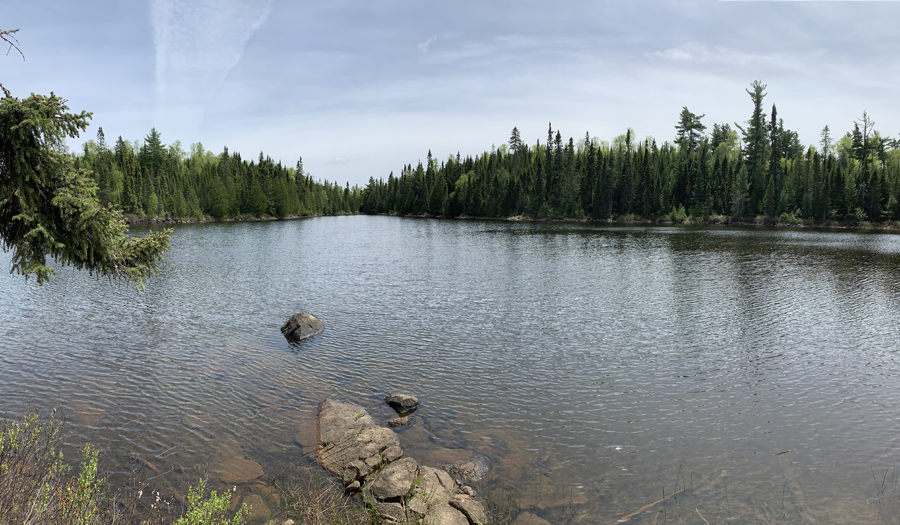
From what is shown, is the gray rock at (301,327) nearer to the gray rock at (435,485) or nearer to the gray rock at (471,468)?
the gray rock at (471,468)

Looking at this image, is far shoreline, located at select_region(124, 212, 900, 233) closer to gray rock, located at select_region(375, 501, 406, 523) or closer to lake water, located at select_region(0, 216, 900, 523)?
lake water, located at select_region(0, 216, 900, 523)

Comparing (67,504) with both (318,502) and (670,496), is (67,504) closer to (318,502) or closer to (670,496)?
(318,502)

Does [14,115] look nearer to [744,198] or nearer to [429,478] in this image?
[429,478]

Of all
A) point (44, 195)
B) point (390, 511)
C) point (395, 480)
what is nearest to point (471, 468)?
point (395, 480)

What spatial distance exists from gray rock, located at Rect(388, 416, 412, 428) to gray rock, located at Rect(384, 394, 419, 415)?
0.40 metres

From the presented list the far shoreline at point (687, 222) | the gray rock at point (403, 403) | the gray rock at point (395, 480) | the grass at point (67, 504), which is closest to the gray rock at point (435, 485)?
the gray rock at point (395, 480)

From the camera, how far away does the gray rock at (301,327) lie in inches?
823

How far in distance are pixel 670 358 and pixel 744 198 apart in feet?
380

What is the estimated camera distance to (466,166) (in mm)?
174375

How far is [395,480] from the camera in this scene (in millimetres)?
9805

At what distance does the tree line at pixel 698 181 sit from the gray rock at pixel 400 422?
12097cm

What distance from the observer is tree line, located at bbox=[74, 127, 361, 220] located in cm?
10231

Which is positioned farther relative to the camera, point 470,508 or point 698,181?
point 698,181

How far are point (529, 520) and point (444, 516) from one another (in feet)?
5.50
